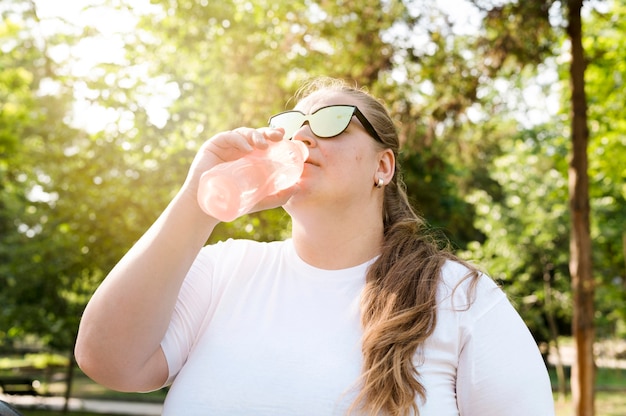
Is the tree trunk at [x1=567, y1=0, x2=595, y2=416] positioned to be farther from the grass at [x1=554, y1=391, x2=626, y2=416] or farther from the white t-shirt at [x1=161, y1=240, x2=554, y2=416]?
the grass at [x1=554, y1=391, x2=626, y2=416]

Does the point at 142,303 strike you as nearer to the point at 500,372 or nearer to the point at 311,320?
the point at 311,320

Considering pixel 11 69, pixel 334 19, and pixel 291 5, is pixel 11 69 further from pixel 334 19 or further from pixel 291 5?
pixel 334 19

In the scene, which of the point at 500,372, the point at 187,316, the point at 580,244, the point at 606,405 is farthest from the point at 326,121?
the point at 606,405

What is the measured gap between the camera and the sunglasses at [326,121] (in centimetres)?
221

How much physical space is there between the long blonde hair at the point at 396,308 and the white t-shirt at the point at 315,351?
32 millimetres

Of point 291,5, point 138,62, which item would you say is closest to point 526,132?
point 291,5

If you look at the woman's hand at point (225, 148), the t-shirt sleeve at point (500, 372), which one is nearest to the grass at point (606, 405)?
the t-shirt sleeve at point (500, 372)

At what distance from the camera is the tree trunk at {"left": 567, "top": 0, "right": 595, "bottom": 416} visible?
26.1 feet

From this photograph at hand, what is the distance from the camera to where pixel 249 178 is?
7.00 feet

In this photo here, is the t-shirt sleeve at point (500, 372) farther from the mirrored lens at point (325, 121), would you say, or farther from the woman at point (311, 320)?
the mirrored lens at point (325, 121)

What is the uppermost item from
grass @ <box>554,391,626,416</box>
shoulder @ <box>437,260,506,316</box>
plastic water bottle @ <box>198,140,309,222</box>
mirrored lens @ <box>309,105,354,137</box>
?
mirrored lens @ <box>309,105,354,137</box>

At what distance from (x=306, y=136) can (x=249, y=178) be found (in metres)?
0.24

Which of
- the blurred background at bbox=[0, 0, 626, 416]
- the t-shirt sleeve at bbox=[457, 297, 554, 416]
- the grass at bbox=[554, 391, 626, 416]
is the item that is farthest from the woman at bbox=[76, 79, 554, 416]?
the grass at bbox=[554, 391, 626, 416]

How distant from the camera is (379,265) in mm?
2133
